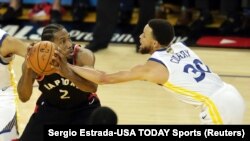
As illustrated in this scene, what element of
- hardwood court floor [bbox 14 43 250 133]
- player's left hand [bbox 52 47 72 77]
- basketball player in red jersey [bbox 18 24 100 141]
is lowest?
hardwood court floor [bbox 14 43 250 133]

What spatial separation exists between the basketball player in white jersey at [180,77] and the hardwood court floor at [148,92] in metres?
1.80

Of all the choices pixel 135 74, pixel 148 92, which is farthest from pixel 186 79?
pixel 148 92

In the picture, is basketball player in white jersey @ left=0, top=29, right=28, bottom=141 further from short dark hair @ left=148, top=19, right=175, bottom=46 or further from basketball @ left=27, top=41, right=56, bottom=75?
short dark hair @ left=148, top=19, right=175, bottom=46

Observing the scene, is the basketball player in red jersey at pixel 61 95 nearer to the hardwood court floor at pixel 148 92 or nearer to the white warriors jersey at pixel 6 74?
the white warriors jersey at pixel 6 74

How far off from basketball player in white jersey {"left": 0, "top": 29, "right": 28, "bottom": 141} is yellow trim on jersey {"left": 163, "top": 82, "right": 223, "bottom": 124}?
3.96ft

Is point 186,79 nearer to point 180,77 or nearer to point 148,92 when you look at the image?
point 180,77

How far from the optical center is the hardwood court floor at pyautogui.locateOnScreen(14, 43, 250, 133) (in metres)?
6.88

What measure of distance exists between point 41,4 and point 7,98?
19.7ft

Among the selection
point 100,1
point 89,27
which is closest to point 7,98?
point 100,1

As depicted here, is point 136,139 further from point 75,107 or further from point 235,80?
point 235,80

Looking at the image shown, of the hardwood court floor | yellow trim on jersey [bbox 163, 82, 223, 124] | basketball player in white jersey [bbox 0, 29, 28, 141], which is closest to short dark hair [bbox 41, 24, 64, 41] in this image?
basketball player in white jersey [bbox 0, 29, 28, 141]

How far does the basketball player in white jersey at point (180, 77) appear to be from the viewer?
480 cm

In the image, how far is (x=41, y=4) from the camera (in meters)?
10.8

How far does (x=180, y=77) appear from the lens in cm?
480
